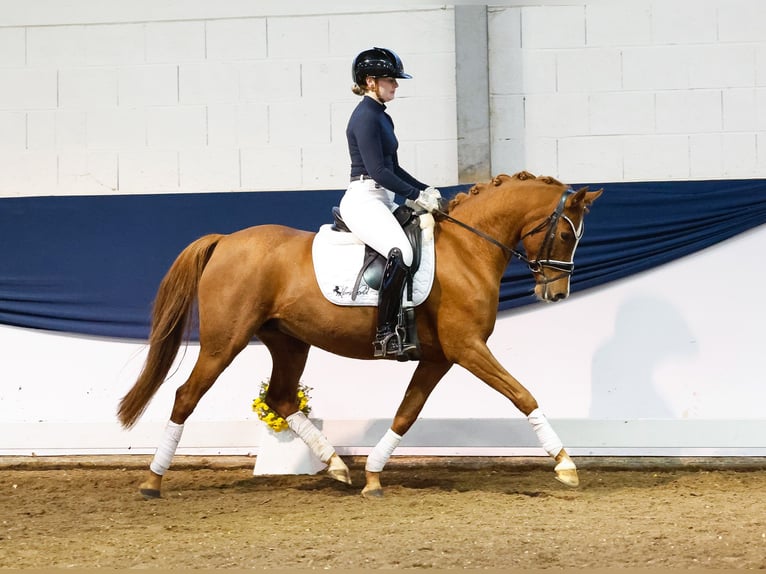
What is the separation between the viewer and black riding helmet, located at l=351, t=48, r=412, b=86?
5145 mm

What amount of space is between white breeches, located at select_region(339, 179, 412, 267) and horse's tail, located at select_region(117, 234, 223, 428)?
32.4 inches

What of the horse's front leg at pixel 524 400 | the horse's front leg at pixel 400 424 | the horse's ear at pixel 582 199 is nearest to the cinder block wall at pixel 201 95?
the horse's ear at pixel 582 199

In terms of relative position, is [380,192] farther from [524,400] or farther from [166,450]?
[166,450]

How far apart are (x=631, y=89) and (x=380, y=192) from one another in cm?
228

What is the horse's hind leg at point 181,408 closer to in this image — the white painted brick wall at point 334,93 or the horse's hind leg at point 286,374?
the horse's hind leg at point 286,374

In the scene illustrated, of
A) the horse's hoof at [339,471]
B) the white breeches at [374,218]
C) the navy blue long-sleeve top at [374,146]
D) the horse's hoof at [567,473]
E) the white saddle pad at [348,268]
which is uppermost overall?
the navy blue long-sleeve top at [374,146]

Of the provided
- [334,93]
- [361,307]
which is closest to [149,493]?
[361,307]

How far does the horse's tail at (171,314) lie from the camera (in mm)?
5418

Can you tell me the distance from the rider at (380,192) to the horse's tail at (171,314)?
872 millimetres

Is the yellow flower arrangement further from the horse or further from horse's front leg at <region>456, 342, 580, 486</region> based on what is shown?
horse's front leg at <region>456, 342, 580, 486</region>

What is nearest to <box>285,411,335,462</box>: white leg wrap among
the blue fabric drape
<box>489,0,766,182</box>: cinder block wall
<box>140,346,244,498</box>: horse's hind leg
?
<box>140,346,244,498</box>: horse's hind leg

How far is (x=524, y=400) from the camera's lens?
16.1 ft

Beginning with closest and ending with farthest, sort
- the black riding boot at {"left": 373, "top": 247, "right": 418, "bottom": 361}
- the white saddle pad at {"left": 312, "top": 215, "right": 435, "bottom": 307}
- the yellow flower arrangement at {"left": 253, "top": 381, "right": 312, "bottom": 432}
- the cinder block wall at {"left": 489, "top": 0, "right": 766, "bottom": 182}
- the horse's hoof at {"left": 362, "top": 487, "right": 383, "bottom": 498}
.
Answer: the black riding boot at {"left": 373, "top": 247, "right": 418, "bottom": 361}
the white saddle pad at {"left": 312, "top": 215, "right": 435, "bottom": 307}
the horse's hoof at {"left": 362, "top": 487, "right": 383, "bottom": 498}
the yellow flower arrangement at {"left": 253, "top": 381, "right": 312, "bottom": 432}
the cinder block wall at {"left": 489, "top": 0, "right": 766, "bottom": 182}

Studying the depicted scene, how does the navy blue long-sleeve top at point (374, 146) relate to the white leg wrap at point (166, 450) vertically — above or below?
above
